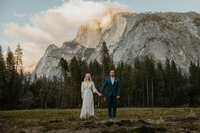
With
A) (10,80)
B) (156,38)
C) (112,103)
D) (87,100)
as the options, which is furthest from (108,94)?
(156,38)

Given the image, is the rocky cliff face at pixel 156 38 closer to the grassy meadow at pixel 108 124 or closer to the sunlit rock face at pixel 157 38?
the sunlit rock face at pixel 157 38

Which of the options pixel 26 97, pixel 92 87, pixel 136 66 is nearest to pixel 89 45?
pixel 136 66

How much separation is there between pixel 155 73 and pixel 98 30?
449 feet

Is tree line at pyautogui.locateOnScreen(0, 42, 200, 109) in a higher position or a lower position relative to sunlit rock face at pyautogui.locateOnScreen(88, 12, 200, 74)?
lower

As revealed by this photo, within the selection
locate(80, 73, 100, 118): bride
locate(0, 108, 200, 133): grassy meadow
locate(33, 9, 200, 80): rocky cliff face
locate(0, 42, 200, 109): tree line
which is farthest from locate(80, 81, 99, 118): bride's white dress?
locate(33, 9, 200, 80): rocky cliff face

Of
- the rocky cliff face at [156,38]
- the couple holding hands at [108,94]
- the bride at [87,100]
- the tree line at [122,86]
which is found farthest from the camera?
the rocky cliff face at [156,38]

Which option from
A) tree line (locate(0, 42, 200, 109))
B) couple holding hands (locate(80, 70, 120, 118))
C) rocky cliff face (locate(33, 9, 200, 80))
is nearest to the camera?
couple holding hands (locate(80, 70, 120, 118))

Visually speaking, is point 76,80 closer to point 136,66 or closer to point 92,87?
point 136,66

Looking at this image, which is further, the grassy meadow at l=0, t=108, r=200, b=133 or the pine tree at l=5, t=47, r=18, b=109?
the pine tree at l=5, t=47, r=18, b=109

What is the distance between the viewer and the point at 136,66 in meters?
55.5

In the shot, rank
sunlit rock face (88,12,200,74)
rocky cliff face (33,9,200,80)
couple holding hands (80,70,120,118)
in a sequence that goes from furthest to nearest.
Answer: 1. rocky cliff face (33,9,200,80)
2. sunlit rock face (88,12,200,74)
3. couple holding hands (80,70,120,118)

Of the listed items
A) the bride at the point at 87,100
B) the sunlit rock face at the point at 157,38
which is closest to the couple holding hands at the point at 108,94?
the bride at the point at 87,100

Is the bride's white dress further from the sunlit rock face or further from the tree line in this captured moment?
the sunlit rock face

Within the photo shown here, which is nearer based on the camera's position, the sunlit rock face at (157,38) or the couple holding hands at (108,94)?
the couple holding hands at (108,94)
